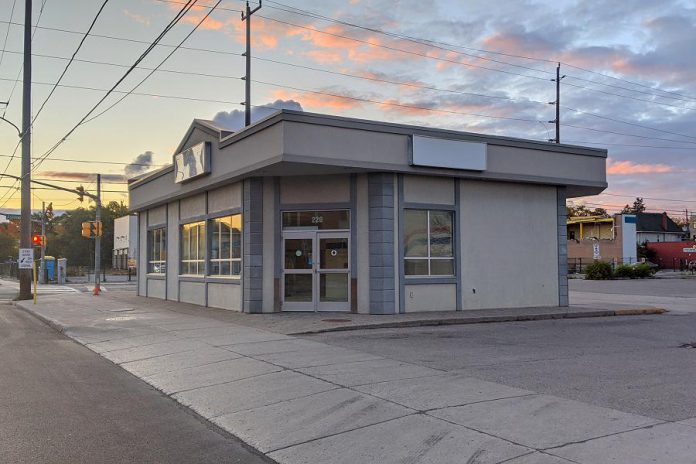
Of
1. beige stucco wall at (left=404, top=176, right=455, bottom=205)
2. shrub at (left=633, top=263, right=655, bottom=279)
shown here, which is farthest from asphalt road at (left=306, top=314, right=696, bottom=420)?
shrub at (left=633, top=263, right=655, bottom=279)

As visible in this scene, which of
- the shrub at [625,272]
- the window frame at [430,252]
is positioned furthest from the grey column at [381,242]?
the shrub at [625,272]

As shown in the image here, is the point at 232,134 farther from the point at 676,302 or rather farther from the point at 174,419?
the point at 676,302

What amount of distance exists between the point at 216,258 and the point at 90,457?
Answer: 1476 centimetres

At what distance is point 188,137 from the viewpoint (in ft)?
70.2

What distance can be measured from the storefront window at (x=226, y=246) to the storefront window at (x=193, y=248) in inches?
38.7

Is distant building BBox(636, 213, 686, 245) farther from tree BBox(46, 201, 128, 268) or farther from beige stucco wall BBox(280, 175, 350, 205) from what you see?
tree BBox(46, 201, 128, 268)

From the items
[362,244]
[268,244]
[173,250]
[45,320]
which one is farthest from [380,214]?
[173,250]

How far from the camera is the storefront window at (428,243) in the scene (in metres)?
17.3

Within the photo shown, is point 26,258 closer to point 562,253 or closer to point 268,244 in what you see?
point 268,244

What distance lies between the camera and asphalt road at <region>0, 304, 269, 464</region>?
577 centimetres

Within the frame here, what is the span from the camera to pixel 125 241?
71.9 metres

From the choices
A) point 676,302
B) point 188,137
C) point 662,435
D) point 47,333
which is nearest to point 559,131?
point 676,302

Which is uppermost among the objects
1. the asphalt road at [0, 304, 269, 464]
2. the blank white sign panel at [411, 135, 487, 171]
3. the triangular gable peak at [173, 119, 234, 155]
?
the triangular gable peak at [173, 119, 234, 155]

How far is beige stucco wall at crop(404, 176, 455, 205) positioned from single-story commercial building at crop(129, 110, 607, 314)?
34 mm
